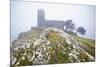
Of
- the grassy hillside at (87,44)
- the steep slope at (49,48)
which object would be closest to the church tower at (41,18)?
the steep slope at (49,48)

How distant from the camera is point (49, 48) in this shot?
7.61ft

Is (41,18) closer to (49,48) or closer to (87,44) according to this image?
(49,48)

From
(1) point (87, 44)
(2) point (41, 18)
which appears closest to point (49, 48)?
(2) point (41, 18)

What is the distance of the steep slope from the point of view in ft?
7.26

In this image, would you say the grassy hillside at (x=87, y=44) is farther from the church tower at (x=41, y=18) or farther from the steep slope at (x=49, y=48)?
the church tower at (x=41, y=18)

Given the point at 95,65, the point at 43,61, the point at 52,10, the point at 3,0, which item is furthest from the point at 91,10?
the point at 3,0

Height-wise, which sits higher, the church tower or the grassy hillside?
the church tower

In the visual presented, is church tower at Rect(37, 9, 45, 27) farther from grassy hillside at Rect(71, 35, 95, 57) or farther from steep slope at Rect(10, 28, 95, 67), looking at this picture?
grassy hillside at Rect(71, 35, 95, 57)

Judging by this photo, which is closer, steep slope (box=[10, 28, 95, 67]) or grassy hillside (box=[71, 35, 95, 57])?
steep slope (box=[10, 28, 95, 67])

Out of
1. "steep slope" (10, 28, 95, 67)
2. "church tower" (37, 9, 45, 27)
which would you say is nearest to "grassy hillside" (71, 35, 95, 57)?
"steep slope" (10, 28, 95, 67)

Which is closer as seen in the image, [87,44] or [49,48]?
[49,48]

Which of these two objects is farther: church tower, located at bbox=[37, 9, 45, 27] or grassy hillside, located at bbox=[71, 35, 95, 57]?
grassy hillside, located at bbox=[71, 35, 95, 57]

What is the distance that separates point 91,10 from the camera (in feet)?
8.24

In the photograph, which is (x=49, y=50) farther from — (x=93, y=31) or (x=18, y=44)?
(x=93, y=31)
